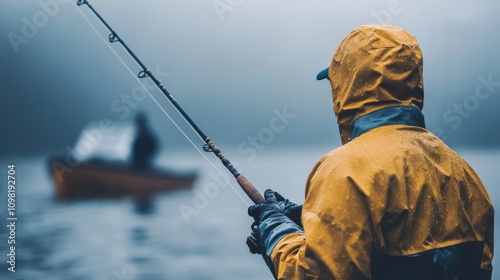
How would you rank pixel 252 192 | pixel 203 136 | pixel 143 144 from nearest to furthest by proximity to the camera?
1. pixel 252 192
2. pixel 203 136
3. pixel 143 144

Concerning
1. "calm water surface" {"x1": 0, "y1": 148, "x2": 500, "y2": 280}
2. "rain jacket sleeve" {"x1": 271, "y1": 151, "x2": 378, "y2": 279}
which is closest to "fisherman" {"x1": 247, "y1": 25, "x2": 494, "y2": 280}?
"rain jacket sleeve" {"x1": 271, "y1": 151, "x2": 378, "y2": 279}

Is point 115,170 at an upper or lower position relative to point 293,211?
upper

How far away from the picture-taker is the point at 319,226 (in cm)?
160

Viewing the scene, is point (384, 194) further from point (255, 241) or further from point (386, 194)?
point (255, 241)

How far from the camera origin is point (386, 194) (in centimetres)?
158

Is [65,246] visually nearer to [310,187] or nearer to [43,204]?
[43,204]

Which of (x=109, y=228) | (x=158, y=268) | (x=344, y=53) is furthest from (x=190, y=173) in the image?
(x=344, y=53)

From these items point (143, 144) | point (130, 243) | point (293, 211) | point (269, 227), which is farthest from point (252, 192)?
point (130, 243)

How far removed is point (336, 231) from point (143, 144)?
11.9 m

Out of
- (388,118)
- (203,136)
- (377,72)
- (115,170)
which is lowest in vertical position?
(388,118)

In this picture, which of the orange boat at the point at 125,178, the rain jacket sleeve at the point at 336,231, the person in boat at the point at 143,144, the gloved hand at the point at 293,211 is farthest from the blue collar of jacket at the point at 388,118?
the orange boat at the point at 125,178

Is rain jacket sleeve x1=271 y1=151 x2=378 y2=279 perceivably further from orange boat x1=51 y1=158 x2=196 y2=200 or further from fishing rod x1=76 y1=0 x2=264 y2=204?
orange boat x1=51 y1=158 x2=196 y2=200

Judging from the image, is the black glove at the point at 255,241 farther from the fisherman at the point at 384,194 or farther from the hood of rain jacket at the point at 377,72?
the hood of rain jacket at the point at 377,72

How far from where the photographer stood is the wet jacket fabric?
157 centimetres
